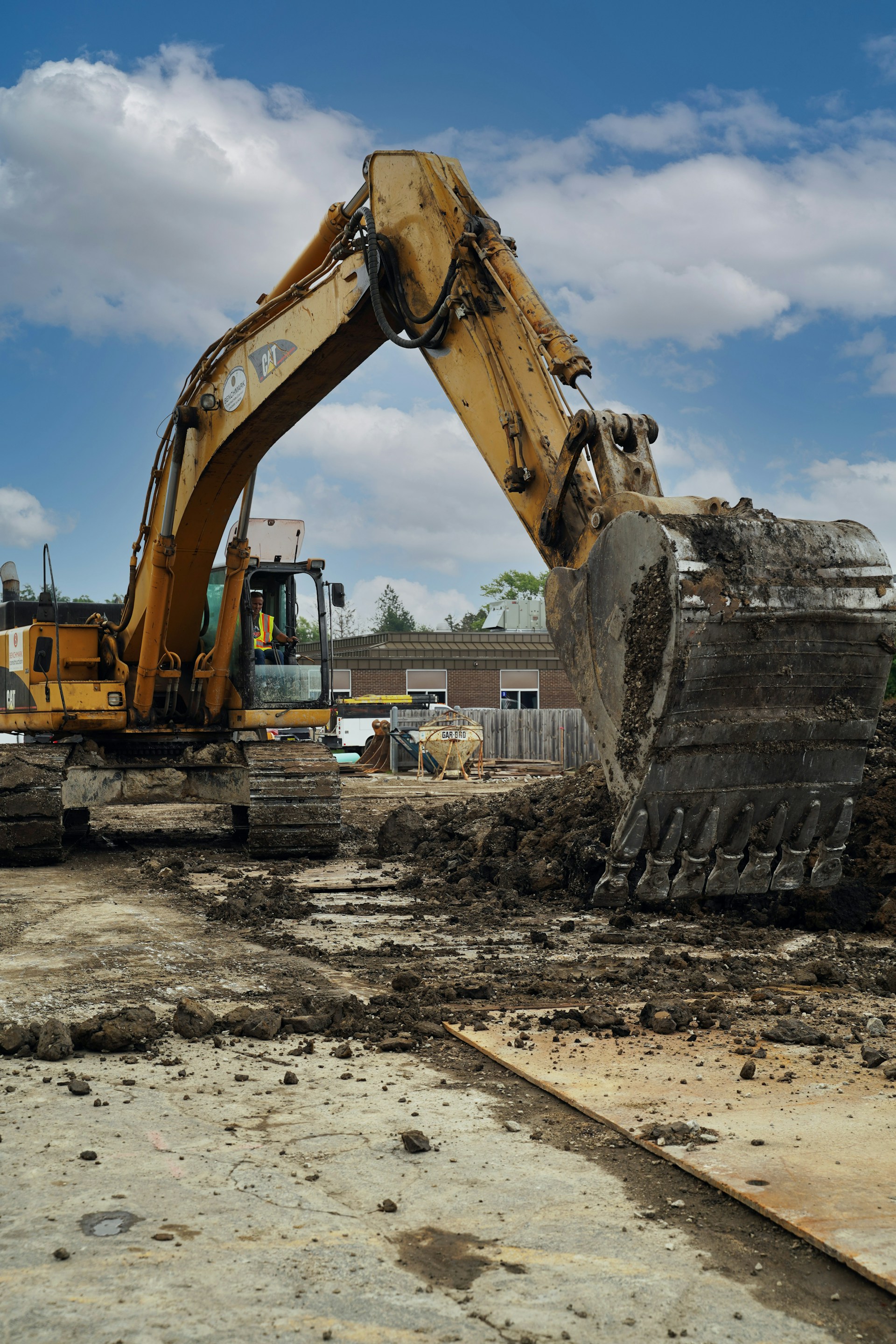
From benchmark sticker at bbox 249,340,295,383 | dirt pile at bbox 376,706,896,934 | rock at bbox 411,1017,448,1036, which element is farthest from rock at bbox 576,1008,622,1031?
benchmark sticker at bbox 249,340,295,383

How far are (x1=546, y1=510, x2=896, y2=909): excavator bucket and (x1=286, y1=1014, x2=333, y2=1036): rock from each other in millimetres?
1645

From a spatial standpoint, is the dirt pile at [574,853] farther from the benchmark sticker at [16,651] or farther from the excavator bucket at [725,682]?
the benchmark sticker at [16,651]

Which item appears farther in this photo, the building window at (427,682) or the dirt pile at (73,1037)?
the building window at (427,682)

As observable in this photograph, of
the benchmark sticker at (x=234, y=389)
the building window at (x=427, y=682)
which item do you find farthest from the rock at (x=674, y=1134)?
the building window at (x=427, y=682)

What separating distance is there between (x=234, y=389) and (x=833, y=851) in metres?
6.18

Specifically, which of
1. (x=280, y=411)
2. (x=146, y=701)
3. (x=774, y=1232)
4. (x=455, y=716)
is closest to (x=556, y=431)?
(x=280, y=411)

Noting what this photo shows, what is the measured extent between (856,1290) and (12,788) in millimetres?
9158

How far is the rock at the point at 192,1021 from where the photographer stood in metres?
4.88

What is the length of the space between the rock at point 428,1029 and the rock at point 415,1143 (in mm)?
1285

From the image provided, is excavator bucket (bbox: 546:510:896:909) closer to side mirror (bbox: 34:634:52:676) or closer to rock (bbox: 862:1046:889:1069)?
rock (bbox: 862:1046:889:1069)

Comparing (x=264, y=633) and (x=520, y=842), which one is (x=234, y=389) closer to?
(x=264, y=633)

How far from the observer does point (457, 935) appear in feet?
23.9

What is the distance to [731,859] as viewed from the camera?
19.6 feet

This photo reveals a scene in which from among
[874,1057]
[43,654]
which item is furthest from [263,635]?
[874,1057]
